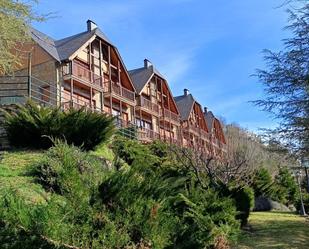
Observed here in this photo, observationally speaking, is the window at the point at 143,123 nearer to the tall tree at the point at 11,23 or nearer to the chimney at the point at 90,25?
the chimney at the point at 90,25

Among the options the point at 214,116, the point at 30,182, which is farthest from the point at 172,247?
the point at 214,116

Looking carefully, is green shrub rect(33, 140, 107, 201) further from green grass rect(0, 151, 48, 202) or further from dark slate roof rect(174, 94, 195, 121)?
dark slate roof rect(174, 94, 195, 121)

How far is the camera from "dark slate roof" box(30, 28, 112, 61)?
28.6 metres

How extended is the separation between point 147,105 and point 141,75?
3.32 meters

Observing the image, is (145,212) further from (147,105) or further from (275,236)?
(147,105)

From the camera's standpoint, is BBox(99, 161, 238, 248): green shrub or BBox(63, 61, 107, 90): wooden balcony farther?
BBox(63, 61, 107, 90): wooden balcony

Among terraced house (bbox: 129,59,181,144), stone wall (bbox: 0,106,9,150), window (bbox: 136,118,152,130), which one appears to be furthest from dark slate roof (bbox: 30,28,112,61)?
stone wall (bbox: 0,106,9,150)

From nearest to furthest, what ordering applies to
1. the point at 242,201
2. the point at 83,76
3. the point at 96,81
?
the point at 242,201
the point at 83,76
the point at 96,81

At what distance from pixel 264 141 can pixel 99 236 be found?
431 inches

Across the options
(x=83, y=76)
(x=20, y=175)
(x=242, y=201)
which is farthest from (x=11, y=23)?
(x=83, y=76)

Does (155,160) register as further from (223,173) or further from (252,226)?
(252,226)

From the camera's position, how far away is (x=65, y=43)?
31.6m

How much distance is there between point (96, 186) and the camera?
6938mm

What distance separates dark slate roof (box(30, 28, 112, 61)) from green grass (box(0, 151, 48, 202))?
48.6ft
